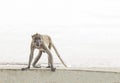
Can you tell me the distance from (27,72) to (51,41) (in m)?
1.41

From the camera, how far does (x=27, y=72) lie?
18.3 meters

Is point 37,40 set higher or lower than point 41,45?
higher

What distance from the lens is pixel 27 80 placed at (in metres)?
18.3

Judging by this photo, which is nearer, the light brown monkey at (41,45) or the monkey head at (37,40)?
the monkey head at (37,40)

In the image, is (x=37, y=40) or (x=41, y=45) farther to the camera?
(x=41, y=45)

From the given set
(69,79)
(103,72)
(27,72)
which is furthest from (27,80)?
(103,72)

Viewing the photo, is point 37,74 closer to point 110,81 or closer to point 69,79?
point 69,79

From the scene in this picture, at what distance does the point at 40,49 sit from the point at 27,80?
1136mm

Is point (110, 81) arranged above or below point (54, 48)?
below

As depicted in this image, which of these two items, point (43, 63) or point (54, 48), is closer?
point (54, 48)

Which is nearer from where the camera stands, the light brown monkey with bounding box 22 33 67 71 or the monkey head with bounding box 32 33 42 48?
the monkey head with bounding box 32 33 42 48

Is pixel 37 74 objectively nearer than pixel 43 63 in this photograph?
Yes

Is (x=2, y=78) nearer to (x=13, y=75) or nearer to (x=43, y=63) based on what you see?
(x=13, y=75)

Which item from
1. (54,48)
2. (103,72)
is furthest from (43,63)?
(103,72)
